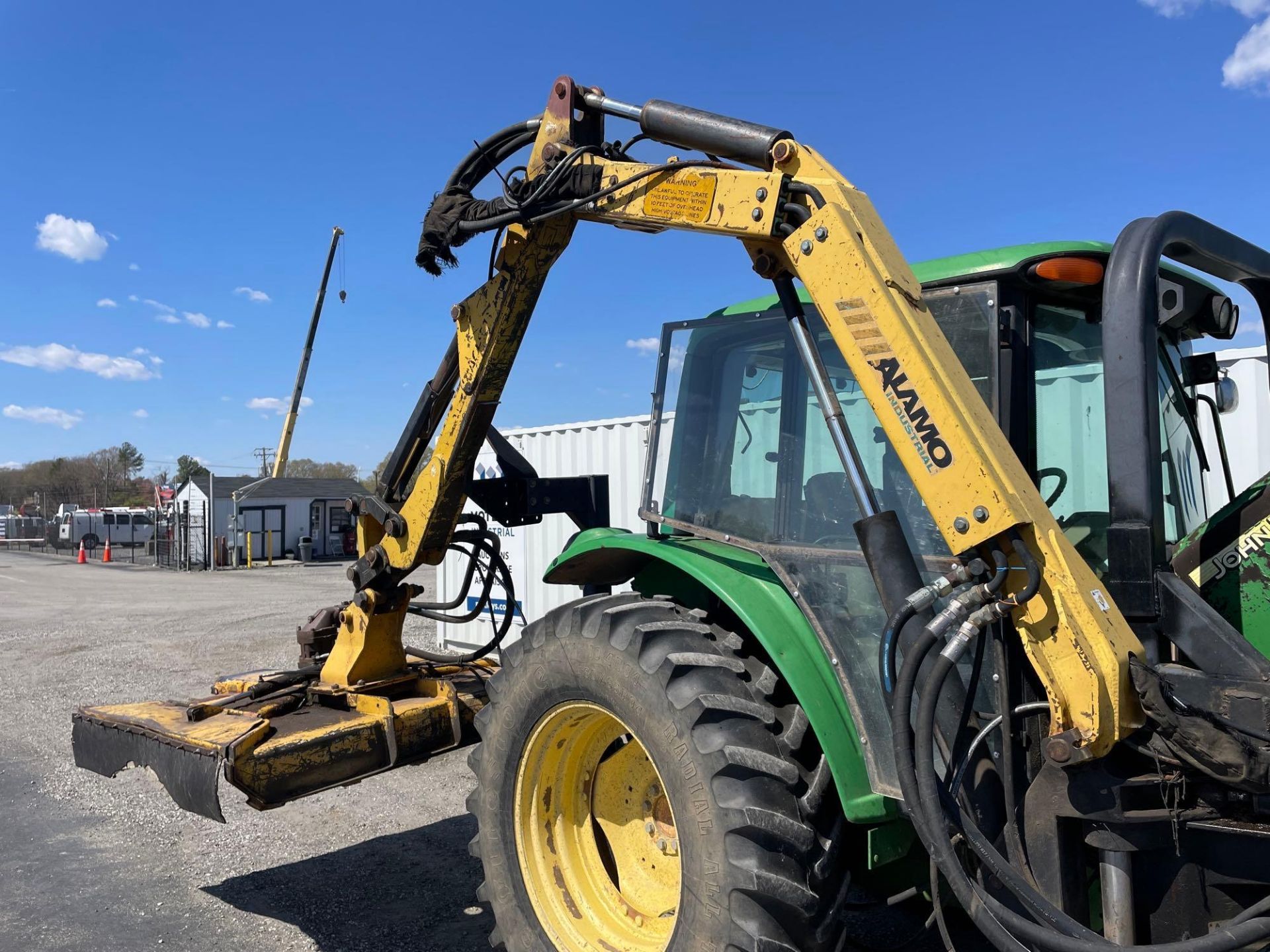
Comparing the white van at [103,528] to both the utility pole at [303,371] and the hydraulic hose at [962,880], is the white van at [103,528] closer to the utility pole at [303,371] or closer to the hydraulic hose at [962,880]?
the utility pole at [303,371]

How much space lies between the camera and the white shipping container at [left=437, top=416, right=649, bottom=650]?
10.3 meters

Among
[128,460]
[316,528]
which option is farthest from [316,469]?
[316,528]

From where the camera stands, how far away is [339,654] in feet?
15.8

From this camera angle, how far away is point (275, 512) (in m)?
33.4

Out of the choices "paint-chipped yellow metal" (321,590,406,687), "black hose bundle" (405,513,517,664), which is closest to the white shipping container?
"black hose bundle" (405,513,517,664)

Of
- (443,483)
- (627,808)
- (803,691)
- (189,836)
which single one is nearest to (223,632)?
(189,836)

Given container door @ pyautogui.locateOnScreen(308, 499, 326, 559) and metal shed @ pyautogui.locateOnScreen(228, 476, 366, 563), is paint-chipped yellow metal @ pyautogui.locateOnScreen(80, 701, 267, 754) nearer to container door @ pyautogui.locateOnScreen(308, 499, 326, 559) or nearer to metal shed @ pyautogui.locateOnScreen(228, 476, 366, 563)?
metal shed @ pyautogui.locateOnScreen(228, 476, 366, 563)

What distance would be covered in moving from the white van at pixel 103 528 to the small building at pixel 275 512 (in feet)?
22.8

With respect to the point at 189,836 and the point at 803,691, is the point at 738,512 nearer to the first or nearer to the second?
the point at 803,691

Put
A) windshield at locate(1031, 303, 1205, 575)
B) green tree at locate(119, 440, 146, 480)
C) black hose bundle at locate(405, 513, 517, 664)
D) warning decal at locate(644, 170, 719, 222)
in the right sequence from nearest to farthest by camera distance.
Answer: windshield at locate(1031, 303, 1205, 575) → warning decal at locate(644, 170, 719, 222) → black hose bundle at locate(405, 513, 517, 664) → green tree at locate(119, 440, 146, 480)

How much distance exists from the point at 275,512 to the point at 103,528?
13.3 m

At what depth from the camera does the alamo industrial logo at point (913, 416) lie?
2322 millimetres

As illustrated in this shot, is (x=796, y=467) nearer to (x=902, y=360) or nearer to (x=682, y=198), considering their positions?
(x=902, y=360)

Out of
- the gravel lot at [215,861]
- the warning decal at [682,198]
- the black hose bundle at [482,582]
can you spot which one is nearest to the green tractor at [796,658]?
the warning decal at [682,198]
